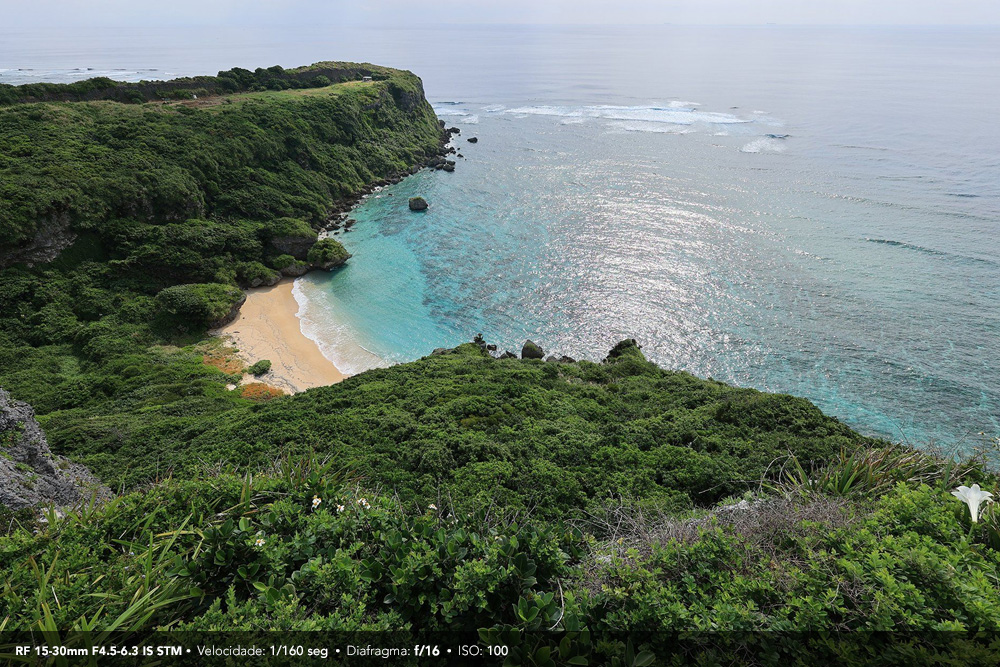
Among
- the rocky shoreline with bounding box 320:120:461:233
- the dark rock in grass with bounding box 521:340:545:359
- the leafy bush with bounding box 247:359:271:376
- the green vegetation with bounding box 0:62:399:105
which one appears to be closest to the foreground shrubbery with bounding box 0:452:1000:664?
the leafy bush with bounding box 247:359:271:376

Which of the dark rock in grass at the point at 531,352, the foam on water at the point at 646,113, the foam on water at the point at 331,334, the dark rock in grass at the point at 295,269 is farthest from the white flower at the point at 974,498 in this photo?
the foam on water at the point at 646,113

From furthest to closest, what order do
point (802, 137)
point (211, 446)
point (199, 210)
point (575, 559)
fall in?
point (802, 137) → point (199, 210) → point (211, 446) → point (575, 559)

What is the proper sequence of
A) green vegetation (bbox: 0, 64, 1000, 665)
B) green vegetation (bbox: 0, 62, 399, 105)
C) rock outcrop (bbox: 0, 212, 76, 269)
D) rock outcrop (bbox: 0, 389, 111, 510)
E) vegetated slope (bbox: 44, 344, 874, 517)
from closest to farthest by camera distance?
1. green vegetation (bbox: 0, 64, 1000, 665)
2. rock outcrop (bbox: 0, 389, 111, 510)
3. vegetated slope (bbox: 44, 344, 874, 517)
4. rock outcrop (bbox: 0, 212, 76, 269)
5. green vegetation (bbox: 0, 62, 399, 105)

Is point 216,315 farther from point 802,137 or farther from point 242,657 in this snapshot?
point 802,137

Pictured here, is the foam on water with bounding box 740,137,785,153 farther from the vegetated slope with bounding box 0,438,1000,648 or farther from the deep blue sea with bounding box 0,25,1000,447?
the vegetated slope with bounding box 0,438,1000,648

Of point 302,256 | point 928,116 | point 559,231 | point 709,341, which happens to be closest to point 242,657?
point 709,341

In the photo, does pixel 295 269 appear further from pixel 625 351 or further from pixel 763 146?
pixel 763 146

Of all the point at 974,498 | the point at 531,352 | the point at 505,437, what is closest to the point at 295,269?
the point at 531,352

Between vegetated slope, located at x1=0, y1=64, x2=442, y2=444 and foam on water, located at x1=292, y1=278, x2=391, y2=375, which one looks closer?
vegetated slope, located at x1=0, y1=64, x2=442, y2=444
